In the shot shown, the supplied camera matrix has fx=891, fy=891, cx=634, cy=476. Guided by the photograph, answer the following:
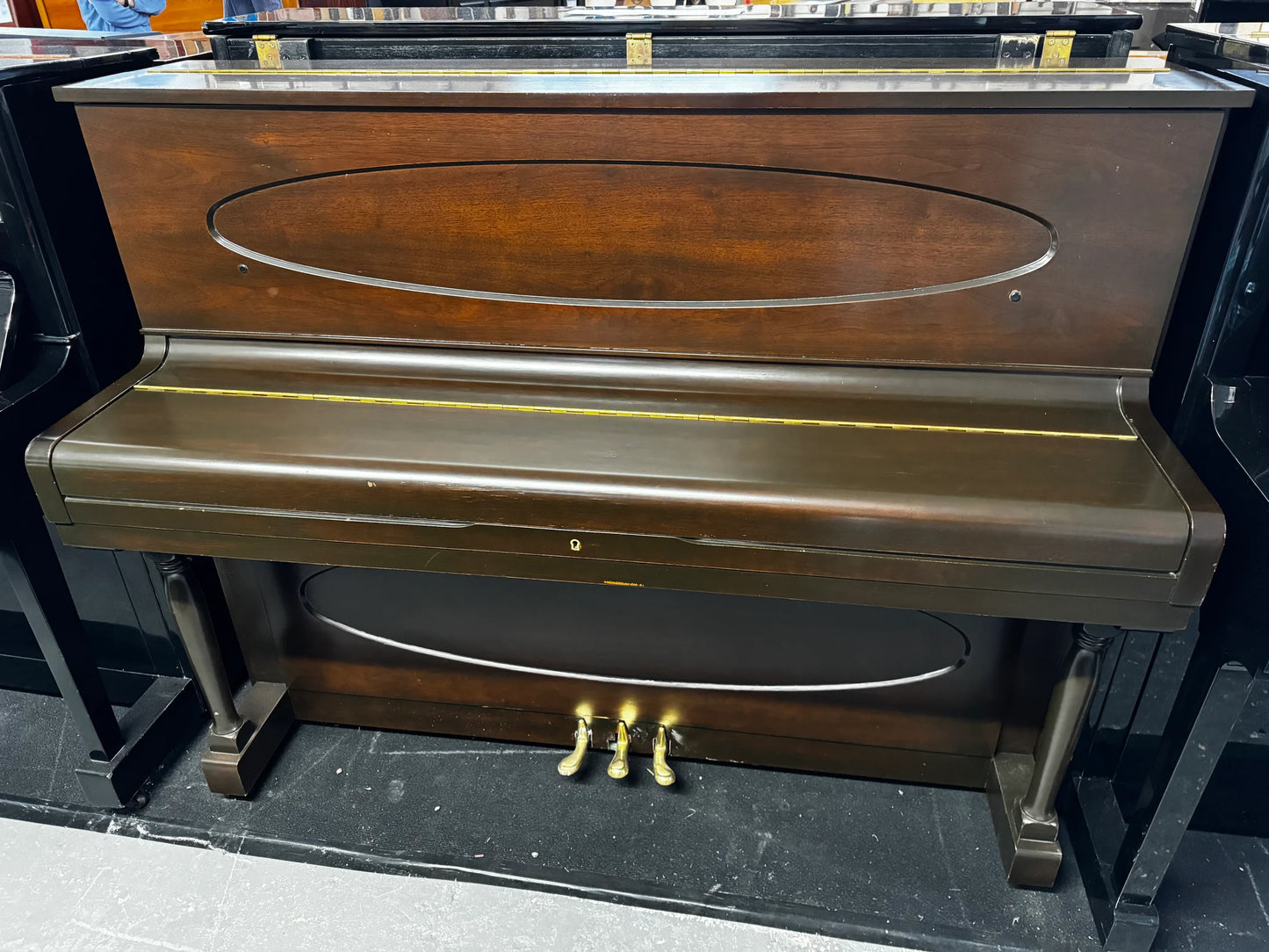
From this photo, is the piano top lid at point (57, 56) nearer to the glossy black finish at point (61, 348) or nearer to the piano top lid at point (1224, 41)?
the glossy black finish at point (61, 348)

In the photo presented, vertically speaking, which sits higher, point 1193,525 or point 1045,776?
point 1193,525

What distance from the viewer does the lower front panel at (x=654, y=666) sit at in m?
1.44

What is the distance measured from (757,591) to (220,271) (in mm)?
934

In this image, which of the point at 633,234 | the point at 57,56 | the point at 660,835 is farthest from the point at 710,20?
the point at 660,835

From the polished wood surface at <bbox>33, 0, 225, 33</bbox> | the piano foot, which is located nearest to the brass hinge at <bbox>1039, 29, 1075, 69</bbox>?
the piano foot

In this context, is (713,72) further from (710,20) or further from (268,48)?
(268,48)

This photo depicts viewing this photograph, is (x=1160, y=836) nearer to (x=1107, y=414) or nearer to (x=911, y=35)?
(x=1107, y=414)

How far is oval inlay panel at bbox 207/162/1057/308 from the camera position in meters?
1.17

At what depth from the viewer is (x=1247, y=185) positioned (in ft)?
3.47

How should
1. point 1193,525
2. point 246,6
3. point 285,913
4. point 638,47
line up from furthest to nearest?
point 246,6 < point 285,913 < point 638,47 < point 1193,525

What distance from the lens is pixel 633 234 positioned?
48.6 inches

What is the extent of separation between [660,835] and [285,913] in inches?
24.5

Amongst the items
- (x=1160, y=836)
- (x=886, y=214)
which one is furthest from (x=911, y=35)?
(x=1160, y=836)

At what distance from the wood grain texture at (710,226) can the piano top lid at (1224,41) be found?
0.18 m
